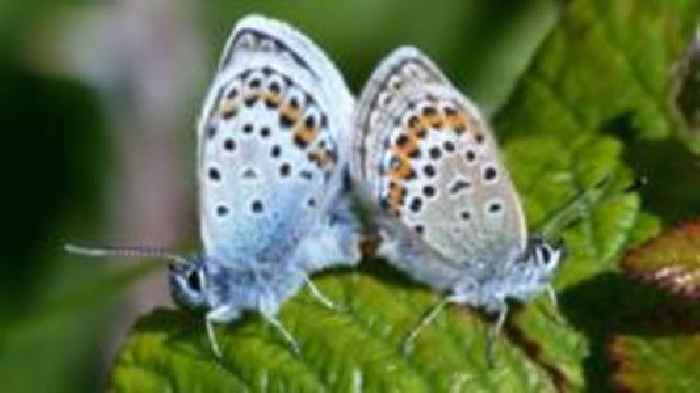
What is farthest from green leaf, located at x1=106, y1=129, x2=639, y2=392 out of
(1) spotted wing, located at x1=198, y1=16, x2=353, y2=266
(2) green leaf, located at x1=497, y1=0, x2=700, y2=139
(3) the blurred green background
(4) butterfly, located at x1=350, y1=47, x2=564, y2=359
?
(3) the blurred green background

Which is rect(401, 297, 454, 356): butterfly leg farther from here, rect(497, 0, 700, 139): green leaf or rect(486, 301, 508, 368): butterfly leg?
rect(497, 0, 700, 139): green leaf

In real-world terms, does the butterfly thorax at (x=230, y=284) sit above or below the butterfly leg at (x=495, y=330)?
above

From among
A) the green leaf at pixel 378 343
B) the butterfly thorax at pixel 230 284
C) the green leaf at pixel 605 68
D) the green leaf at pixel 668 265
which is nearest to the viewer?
the green leaf at pixel 668 265

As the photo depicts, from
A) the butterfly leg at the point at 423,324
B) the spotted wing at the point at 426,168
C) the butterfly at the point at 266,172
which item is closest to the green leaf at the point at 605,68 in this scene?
the spotted wing at the point at 426,168

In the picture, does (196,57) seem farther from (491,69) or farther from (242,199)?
(242,199)

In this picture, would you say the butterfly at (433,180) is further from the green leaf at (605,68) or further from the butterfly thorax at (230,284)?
the green leaf at (605,68)

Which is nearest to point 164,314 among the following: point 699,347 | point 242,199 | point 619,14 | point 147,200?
point 242,199

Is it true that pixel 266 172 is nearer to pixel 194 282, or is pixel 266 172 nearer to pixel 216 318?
pixel 194 282
